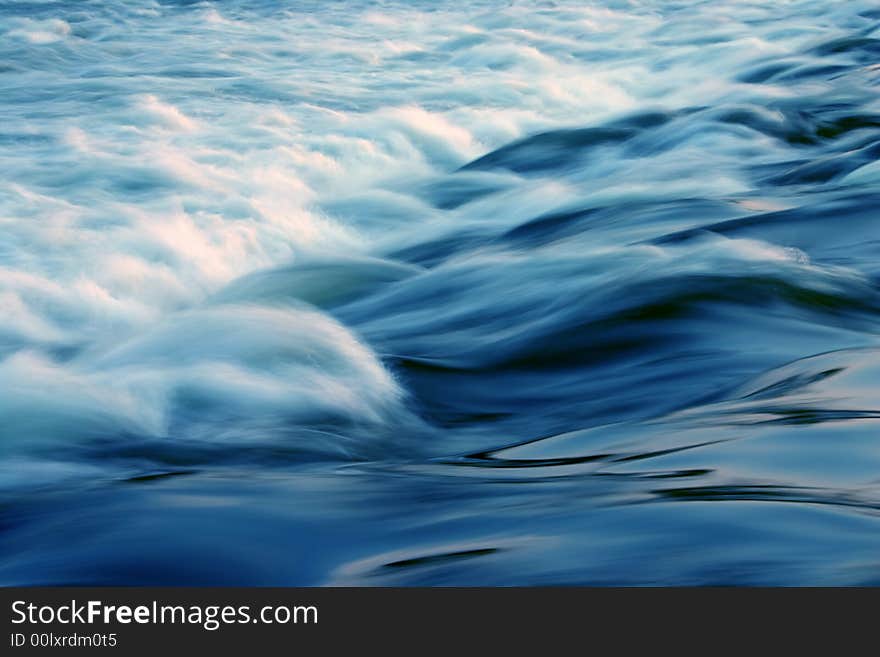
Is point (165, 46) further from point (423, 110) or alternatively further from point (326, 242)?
point (326, 242)

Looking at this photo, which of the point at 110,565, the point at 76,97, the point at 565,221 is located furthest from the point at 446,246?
the point at 76,97

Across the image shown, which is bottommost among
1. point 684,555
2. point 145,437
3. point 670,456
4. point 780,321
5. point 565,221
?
point 684,555

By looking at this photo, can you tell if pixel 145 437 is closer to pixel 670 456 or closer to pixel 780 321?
pixel 670 456

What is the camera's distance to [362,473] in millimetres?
3086

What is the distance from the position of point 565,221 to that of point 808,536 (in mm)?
4448

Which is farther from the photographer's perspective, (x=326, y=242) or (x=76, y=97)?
(x=76, y=97)

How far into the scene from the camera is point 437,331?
4922 mm

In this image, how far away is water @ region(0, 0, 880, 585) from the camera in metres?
2.53

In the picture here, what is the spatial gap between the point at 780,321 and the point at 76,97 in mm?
8296

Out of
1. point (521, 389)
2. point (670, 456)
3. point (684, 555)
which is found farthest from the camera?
point (521, 389)

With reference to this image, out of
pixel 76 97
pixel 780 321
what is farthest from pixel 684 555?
Result: pixel 76 97

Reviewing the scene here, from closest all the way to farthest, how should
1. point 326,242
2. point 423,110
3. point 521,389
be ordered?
point 521,389
point 326,242
point 423,110

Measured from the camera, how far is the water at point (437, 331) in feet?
8.29

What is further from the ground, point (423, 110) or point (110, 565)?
point (423, 110)
